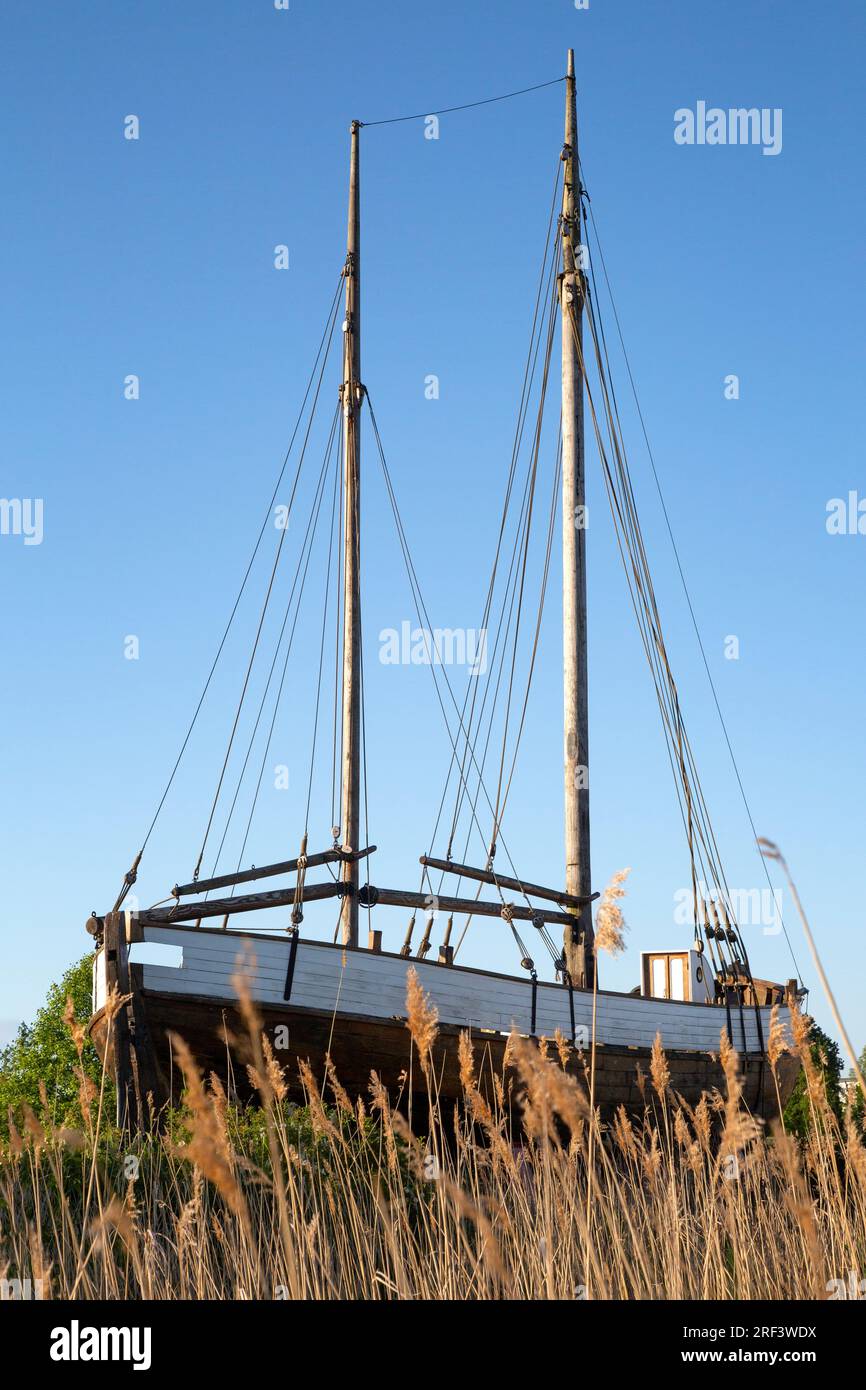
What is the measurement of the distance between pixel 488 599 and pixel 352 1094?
9.55 m

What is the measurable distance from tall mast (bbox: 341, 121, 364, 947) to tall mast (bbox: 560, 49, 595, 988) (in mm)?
3091

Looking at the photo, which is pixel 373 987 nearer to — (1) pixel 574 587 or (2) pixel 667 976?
(2) pixel 667 976

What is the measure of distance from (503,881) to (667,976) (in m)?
4.06

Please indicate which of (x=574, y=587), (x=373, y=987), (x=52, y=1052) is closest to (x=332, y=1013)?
(x=373, y=987)

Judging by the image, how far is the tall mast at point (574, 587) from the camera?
17.6m

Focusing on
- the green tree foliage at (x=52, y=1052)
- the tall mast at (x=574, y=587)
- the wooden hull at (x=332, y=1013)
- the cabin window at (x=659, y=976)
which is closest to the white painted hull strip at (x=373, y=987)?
the wooden hull at (x=332, y=1013)

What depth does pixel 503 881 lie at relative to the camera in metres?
16.7

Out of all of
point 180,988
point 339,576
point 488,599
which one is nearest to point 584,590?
point 488,599

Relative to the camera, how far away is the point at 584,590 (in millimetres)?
19188

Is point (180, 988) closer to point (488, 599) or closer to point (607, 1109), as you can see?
point (607, 1109)

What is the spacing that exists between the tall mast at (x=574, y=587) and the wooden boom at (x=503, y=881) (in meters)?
0.27

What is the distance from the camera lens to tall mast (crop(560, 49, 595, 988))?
1759 centimetres

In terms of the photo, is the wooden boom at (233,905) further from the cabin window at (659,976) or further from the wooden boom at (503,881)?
the cabin window at (659,976)
